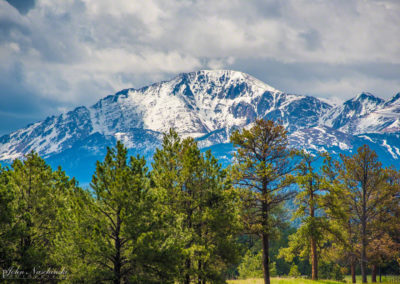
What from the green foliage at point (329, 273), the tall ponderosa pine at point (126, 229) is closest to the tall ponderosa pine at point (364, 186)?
the tall ponderosa pine at point (126, 229)

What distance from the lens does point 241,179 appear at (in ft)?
66.9

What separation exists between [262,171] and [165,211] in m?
7.01

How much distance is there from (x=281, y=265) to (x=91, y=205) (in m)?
73.2

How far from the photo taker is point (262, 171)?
63.9 feet

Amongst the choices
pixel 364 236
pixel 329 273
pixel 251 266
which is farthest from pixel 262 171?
pixel 329 273

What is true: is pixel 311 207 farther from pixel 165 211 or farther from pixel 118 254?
pixel 118 254

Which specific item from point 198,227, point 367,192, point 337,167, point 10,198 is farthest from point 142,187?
point 367,192

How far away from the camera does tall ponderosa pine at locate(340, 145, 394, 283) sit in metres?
25.6

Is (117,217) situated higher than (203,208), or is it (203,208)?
(203,208)

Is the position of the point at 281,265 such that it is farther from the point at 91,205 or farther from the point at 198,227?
the point at 91,205

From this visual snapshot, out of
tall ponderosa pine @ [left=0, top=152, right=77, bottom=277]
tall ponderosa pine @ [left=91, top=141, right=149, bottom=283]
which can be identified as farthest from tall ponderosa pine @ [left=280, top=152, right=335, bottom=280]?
tall ponderosa pine @ [left=0, top=152, right=77, bottom=277]

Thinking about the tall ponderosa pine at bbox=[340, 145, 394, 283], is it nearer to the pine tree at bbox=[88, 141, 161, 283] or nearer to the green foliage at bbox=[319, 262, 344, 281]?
the pine tree at bbox=[88, 141, 161, 283]

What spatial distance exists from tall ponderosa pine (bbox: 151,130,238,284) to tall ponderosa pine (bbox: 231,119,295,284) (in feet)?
5.16

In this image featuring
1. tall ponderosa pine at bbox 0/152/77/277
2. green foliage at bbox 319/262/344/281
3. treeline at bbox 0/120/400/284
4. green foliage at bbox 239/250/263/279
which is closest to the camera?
treeline at bbox 0/120/400/284
